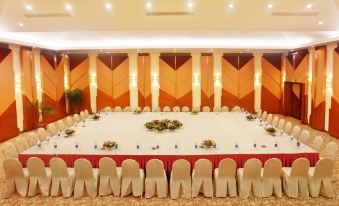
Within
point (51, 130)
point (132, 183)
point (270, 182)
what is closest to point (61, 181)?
point (132, 183)

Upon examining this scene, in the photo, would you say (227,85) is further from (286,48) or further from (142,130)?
(142,130)

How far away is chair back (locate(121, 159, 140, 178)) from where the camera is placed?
19.4ft

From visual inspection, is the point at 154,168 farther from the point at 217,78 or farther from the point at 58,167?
the point at 217,78

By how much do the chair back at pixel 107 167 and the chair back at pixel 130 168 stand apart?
173mm

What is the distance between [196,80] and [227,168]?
35.6 ft

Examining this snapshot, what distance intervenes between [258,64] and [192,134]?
32.2ft

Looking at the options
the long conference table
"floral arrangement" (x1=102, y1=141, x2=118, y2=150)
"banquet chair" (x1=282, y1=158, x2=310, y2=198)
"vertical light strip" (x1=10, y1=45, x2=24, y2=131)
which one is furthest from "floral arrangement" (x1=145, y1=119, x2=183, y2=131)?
"vertical light strip" (x1=10, y1=45, x2=24, y2=131)

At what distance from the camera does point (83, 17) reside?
873 centimetres

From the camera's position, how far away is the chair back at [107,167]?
234 inches

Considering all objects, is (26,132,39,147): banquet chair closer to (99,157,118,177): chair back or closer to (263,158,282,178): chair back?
(99,157,118,177): chair back

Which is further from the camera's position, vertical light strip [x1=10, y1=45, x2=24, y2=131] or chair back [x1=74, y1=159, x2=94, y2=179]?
vertical light strip [x1=10, y1=45, x2=24, y2=131]

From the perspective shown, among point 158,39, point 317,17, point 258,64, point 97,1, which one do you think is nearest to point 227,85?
point 258,64

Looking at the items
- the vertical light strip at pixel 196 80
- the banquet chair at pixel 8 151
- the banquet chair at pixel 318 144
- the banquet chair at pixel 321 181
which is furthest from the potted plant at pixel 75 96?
the banquet chair at pixel 321 181

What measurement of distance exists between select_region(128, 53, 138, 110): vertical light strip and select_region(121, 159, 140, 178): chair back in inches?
424
